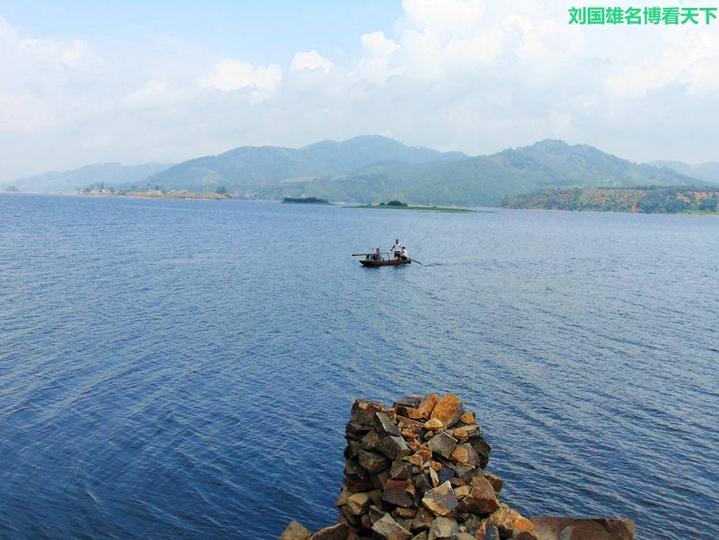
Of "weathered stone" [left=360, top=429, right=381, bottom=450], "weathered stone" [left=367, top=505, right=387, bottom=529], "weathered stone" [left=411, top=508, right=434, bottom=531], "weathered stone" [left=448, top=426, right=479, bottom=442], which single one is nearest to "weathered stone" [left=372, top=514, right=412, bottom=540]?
"weathered stone" [left=411, top=508, right=434, bottom=531]

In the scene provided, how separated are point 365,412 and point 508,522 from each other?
696cm

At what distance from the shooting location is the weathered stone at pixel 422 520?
2141 centimetres

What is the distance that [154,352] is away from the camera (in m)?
53.5

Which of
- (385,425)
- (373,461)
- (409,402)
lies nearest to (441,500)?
(373,461)

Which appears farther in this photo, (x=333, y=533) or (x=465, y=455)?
(x=465, y=455)

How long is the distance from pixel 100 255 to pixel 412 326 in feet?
260

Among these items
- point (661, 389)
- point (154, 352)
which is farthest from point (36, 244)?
point (661, 389)

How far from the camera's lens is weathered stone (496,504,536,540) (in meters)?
22.3

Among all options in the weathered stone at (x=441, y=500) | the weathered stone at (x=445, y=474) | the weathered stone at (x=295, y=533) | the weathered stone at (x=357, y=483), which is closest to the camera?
the weathered stone at (x=441, y=500)

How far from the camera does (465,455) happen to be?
78.7 feet

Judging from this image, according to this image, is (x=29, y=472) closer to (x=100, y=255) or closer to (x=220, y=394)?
(x=220, y=394)

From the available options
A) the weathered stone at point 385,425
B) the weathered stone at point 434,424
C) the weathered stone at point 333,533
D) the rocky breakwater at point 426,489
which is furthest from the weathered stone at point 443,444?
the weathered stone at point 333,533

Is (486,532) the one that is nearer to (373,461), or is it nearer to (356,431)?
(373,461)

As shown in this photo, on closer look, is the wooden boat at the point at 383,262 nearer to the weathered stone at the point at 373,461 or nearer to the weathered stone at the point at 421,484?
the weathered stone at the point at 373,461
